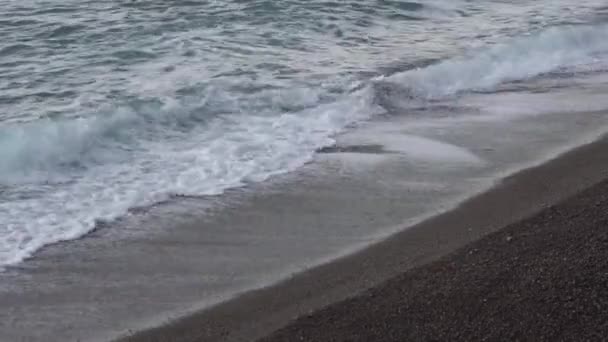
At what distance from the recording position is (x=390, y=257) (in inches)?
234

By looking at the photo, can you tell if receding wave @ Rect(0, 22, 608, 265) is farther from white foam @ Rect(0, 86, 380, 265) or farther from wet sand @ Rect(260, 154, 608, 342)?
wet sand @ Rect(260, 154, 608, 342)

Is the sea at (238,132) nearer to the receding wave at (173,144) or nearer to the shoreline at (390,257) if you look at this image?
the receding wave at (173,144)

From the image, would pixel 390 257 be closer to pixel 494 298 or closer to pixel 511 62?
pixel 494 298

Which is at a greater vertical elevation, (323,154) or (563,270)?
(563,270)

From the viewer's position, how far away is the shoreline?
5117 mm

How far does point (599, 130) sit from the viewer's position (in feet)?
28.4

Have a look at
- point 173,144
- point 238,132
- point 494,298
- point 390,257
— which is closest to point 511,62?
point 238,132

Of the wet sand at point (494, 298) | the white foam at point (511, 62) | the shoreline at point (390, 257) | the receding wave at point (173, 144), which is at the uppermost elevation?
the wet sand at point (494, 298)

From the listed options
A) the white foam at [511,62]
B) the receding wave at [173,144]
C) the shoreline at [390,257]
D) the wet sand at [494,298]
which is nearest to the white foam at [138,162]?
the receding wave at [173,144]

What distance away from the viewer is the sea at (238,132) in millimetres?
6051

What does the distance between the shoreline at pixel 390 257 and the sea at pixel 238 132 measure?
16cm

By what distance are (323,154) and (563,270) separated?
3.81 metres

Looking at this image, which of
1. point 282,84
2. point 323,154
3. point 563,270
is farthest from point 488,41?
point 563,270

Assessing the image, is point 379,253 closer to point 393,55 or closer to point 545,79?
point 545,79
